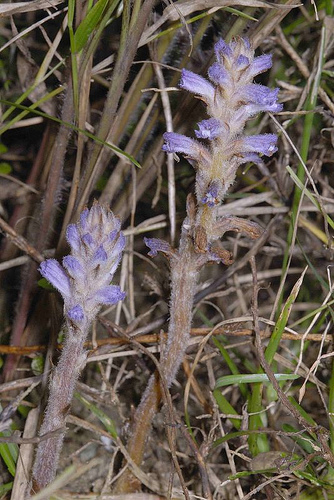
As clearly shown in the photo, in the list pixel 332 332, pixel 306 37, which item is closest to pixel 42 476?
pixel 332 332

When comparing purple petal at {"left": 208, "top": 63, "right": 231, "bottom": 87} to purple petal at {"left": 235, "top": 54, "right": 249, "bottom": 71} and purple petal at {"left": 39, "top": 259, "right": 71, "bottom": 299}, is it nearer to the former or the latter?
purple petal at {"left": 235, "top": 54, "right": 249, "bottom": 71}

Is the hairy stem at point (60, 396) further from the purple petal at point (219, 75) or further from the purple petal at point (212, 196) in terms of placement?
the purple petal at point (219, 75)

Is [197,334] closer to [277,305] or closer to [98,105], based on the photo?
[277,305]

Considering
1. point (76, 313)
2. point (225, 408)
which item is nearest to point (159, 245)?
point (76, 313)

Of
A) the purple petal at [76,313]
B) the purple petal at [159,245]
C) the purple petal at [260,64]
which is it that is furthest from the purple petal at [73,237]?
the purple petal at [260,64]

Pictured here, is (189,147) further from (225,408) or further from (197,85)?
(225,408)

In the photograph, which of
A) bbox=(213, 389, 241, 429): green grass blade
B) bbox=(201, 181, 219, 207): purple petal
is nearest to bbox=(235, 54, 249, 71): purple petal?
bbox=(201, 181, 219, 207): purple petal
